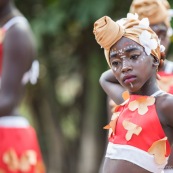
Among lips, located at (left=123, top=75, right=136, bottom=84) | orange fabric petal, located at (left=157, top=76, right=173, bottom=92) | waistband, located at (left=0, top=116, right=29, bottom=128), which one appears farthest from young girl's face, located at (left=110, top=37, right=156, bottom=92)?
waistband, located at (left=0, top=116, right=29, bottom=128)

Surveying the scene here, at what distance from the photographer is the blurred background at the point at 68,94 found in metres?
9.09

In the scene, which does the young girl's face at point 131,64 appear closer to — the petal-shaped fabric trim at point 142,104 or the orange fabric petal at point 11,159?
the petal-shaped fabric trim at point 142,104

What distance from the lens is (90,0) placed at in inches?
324

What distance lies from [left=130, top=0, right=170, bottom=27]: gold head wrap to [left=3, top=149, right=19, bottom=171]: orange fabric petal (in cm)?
117

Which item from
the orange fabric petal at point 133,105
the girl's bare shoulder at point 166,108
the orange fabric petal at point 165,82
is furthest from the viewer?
the orange fabric petal at point 165,82

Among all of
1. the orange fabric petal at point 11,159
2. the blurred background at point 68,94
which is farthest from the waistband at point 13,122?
the blurred background at point 68,94

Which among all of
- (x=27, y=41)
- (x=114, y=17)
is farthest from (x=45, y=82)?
(x=27, y=41)

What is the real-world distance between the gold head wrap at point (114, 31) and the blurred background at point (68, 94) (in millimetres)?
3628

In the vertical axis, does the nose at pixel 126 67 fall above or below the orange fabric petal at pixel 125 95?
above

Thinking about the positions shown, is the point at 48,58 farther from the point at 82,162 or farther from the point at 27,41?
the point at 27,41

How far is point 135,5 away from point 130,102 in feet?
3.57

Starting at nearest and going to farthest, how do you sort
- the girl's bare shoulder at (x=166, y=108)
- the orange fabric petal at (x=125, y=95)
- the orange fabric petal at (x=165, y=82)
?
the girl's bare shoulder at (x=166, y=108) → the orange fabric petal at (x=125, y=95) → the orange fabric petal at (x=165, y=82)

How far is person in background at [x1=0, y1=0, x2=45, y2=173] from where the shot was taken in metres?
5.82

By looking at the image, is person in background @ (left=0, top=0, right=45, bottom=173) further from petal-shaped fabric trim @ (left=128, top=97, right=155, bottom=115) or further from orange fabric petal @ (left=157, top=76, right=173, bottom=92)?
petal-shaped fabric trim @ (left=128, top=97, right=155, bottom=115)
